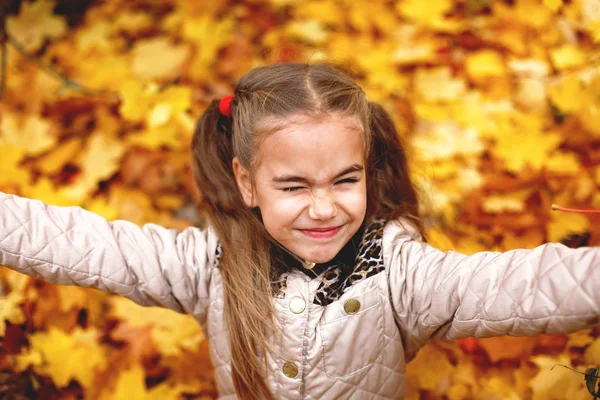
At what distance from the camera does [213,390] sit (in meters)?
2.39

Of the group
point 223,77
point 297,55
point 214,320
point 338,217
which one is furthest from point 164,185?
point 338,217

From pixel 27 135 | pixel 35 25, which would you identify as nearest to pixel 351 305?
pixel 27 135

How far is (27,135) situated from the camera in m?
2.97

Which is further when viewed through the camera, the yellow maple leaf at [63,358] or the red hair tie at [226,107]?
the yellow maple leaf at [63,358]

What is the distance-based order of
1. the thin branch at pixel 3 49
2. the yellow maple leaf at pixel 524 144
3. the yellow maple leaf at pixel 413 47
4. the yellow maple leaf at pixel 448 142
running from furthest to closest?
the yellow maple leaf at pixel 413 47 < the thin branch at pixel 3 49 < the yellow maple leaf at pixel 448 142 < the yellow maple leaf at pixel 524 144

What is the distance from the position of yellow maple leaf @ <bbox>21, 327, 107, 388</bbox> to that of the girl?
1.98 ft

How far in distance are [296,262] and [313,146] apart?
0.42m

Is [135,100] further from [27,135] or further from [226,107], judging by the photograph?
[226,107]

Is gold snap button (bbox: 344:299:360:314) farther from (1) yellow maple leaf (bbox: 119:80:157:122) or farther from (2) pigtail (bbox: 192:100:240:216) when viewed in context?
(1) yellow maple leaf (bbox: 119:80:157:122)

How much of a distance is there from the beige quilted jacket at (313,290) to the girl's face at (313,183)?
141mm

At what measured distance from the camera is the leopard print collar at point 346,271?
5.75 feet

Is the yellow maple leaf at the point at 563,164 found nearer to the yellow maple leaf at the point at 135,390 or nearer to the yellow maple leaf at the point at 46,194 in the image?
the yellow maple leaf at the point at 135,390

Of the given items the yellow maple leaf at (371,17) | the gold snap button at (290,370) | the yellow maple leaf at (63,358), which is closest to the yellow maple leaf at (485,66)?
the yellow maple leaf at (371,17)

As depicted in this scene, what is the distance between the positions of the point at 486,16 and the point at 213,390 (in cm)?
264
